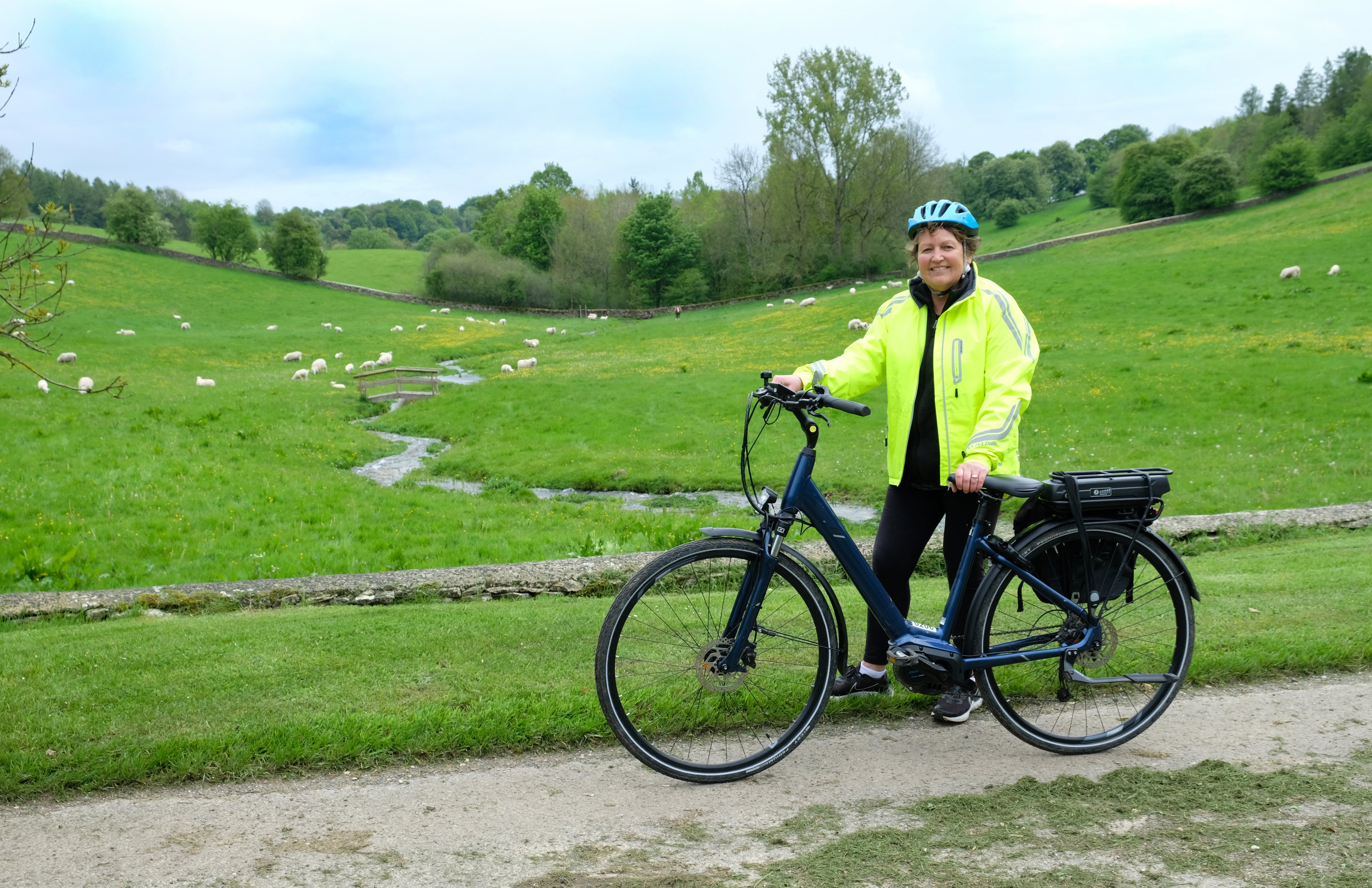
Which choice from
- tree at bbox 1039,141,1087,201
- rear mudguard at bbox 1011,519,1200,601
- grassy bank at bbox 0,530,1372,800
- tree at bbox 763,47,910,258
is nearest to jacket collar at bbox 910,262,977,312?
rear mudguard at bbox 1011,519,1200,601

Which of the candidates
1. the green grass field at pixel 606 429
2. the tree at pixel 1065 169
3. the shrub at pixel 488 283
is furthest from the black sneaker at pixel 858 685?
the tree at pixel 1065 169

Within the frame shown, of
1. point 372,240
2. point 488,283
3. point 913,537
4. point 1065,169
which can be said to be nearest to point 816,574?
point 913,537

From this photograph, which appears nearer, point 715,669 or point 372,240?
point 715,669

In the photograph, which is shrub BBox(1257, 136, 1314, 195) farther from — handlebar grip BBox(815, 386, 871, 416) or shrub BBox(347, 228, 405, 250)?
shrub BBox(347, 228, 405, 250)

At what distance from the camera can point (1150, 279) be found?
3247 cm

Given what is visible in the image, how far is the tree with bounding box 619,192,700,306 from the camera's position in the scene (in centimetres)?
6950

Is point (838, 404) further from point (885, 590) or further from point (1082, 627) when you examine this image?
point (1082, 627)

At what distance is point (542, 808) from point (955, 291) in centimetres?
299

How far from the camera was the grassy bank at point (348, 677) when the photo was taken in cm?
401

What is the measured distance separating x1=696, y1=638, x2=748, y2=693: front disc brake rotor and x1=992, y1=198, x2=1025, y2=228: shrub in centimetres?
9059

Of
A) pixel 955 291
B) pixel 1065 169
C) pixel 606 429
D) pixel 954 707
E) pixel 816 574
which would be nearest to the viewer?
pixel 816 574

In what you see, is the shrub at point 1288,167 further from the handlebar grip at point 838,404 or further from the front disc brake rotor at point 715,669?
the front disc brake rotor at point 715,669

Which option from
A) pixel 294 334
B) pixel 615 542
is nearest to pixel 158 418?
pixel 615 542

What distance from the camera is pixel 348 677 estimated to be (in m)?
4.93
